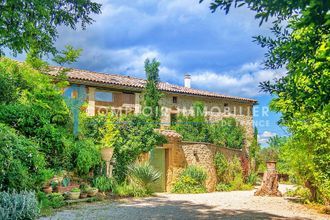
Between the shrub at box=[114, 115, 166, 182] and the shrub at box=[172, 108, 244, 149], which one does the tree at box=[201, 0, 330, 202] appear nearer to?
the shrub at box=[114, 115, 166, 182]

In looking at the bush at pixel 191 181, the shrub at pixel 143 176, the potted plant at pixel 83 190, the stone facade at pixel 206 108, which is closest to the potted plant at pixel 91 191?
the potted plant at pixel 83 190

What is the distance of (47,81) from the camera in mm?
12484

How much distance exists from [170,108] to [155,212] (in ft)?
56.5

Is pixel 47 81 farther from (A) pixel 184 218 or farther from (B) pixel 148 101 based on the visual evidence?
(B) pixel 148 101

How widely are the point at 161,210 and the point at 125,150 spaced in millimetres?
5241

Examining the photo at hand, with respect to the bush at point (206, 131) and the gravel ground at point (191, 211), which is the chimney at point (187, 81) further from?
the gravel ground at point (191, 211)

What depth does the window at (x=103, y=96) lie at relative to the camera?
2353 centimetres

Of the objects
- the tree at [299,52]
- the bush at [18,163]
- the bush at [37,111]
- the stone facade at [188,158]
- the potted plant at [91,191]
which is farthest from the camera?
the stone facade at [188,158]

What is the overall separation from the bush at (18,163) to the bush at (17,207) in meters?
1.56

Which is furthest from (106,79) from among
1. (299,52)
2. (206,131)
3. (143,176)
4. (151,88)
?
(299,52)

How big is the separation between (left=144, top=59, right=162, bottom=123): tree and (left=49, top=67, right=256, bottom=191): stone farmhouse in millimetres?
1195

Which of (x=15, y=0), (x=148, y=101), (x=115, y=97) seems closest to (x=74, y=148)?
(x=15, y=0)

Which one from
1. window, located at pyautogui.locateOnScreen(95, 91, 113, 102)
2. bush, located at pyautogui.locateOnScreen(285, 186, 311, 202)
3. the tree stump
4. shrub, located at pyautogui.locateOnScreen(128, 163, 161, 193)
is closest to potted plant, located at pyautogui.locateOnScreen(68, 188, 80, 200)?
shrub, located at pyautogui.locateOnScreen(128, 163, 161, 193)

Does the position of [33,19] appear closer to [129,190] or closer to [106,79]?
[129,190]
